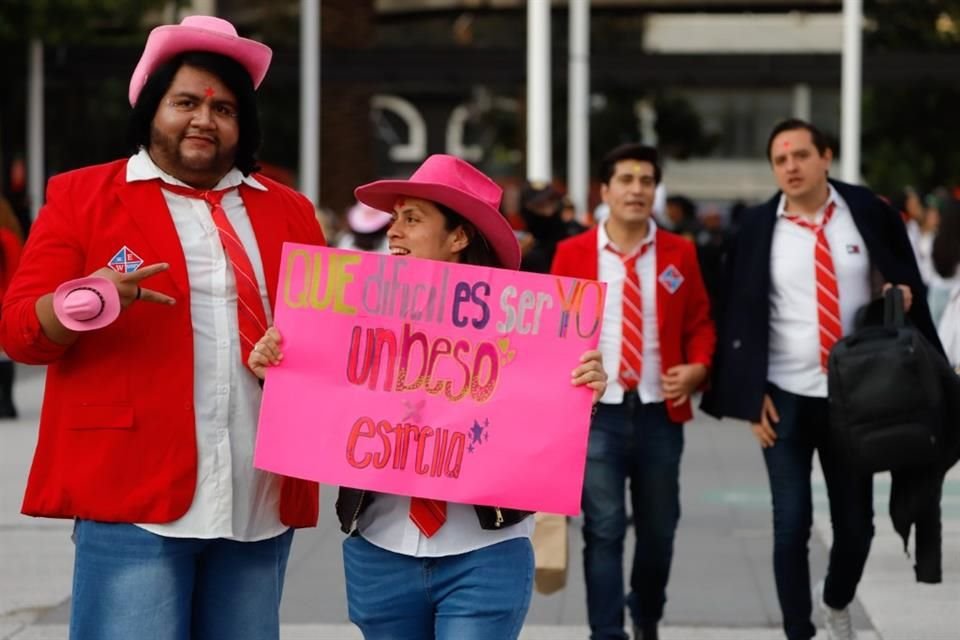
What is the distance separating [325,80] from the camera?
24.4 m

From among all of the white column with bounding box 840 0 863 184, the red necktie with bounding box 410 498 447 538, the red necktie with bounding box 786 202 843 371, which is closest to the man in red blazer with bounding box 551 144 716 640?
the red necktie with bounding box 786 202 843 371

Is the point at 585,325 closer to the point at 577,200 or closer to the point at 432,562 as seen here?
the point at 432,562

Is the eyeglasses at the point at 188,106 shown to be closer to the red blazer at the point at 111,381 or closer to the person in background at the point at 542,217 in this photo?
the red blazer at the point at 111,381

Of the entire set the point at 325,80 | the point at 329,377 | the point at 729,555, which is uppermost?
the point at 325,80

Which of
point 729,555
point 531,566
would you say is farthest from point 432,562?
point 729,555

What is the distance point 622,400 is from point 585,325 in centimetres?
242

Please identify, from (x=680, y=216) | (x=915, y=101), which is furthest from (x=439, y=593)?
(x=915, y=101)

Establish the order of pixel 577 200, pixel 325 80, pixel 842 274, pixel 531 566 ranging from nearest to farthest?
pixel 531 566
pixel 842 274
pixel 577 200
pixel 325 80

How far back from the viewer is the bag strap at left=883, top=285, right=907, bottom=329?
19.7 ft

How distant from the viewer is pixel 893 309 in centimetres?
605

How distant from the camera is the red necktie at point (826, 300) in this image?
6273 mm

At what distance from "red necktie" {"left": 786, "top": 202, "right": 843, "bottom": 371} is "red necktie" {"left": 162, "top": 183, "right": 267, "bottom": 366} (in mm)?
2766

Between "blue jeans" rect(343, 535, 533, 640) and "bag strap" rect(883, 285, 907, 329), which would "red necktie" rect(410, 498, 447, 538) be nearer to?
"blue jeans" rect(343, 535, 533, 640)

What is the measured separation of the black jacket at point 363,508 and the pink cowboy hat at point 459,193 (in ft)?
2.01
